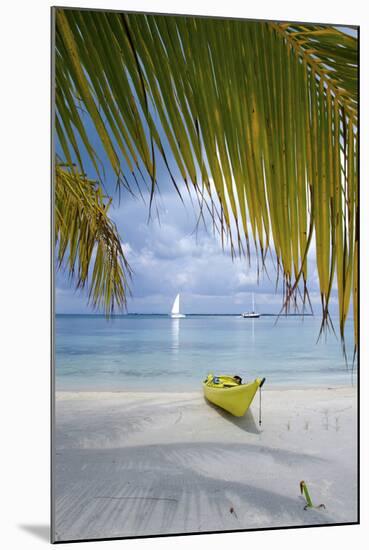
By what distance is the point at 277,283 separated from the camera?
11.0 ft

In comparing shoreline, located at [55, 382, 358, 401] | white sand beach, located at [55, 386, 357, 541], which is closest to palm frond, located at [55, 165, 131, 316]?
shoreline, located at [55, 382, 358, 401]

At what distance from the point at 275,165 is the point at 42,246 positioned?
111cm

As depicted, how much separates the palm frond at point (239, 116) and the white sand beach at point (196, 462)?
0.51m

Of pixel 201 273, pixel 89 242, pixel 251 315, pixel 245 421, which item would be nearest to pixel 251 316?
pixel 251 315

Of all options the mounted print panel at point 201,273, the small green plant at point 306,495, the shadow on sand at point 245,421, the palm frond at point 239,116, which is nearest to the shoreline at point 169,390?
the mounted print panel at point 201,273

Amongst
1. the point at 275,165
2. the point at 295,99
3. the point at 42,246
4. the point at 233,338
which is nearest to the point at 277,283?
the point at 233,338

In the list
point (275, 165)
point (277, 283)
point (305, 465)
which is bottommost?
point (305, 465)

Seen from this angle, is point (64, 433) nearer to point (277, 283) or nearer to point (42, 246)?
point (42, 246)

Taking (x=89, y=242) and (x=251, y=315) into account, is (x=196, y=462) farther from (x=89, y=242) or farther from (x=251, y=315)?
(x=89, y=242)

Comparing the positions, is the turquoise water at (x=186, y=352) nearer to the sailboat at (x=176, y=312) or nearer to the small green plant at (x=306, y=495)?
the sailboat at (x=176, y=312)

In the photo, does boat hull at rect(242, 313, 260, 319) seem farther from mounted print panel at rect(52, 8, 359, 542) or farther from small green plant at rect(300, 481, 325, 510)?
small green plant at rect(300, 481, 325, 510)

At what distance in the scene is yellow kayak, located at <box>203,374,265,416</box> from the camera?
10.6ft

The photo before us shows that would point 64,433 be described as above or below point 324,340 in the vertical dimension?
below

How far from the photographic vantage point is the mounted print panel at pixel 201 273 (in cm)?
316
